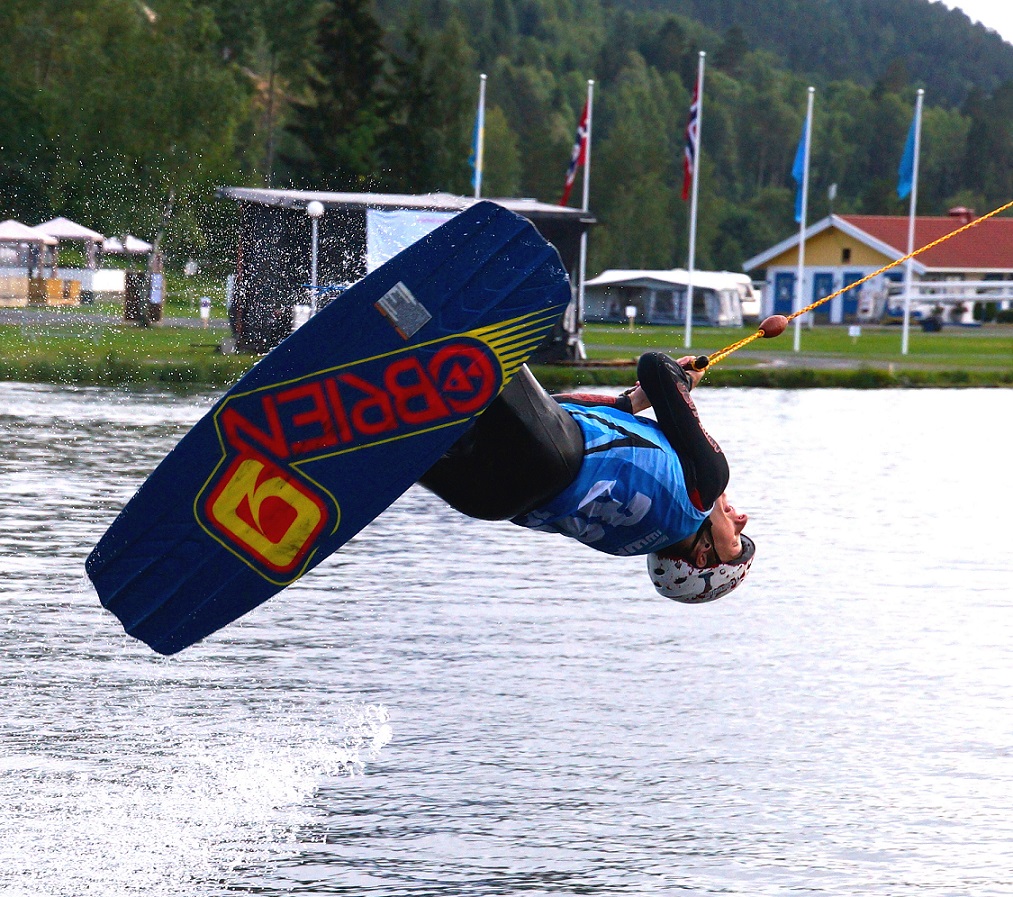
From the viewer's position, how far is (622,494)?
16.0ft

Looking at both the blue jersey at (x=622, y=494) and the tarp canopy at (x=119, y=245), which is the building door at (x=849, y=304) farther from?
the blue jersey at (x=622, y=494)

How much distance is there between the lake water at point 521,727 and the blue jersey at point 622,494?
0.86 meters

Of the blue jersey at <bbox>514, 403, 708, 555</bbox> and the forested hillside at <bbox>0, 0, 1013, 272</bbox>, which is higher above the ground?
the forested hillside at <bbox>0, 0, 1013, 272</bbox>

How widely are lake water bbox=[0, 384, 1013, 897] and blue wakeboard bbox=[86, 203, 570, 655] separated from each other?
2.72 feet

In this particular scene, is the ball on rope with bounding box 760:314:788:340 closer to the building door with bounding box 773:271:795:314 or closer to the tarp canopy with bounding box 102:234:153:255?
the tarp canopy with bounding box 102:234:153:255

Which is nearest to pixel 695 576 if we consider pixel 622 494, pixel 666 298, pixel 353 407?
pixel 622 494

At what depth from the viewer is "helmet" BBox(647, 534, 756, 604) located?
17.2 feet

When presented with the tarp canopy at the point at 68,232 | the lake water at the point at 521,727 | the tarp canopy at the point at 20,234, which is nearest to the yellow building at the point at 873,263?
the tarp canopy at the point at 68,232

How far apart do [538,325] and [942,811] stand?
6.41 feet

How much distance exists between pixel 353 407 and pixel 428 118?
199 feet

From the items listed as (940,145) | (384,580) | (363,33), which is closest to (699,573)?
(384,580)

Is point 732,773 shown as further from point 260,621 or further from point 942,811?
point 260,621

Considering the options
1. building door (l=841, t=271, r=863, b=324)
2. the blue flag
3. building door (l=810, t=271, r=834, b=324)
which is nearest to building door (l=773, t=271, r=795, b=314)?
building door (l=810, t=271, r=834, b=324)

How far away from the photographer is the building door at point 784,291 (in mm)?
66188
